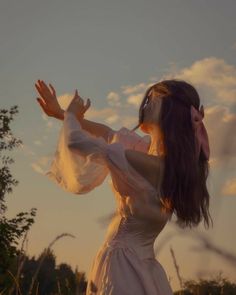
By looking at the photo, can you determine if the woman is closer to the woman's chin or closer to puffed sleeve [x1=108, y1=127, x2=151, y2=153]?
the woman's chin

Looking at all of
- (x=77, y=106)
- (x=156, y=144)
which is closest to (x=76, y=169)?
(x=77, y=106)

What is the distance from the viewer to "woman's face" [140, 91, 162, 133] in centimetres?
335

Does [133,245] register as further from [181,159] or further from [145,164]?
[181,159]

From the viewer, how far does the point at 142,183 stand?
3.06 meters

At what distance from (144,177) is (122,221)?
0.28 metres

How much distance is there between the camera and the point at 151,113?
3.38 metres

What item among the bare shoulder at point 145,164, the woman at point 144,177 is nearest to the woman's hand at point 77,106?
the woman at point 144,177

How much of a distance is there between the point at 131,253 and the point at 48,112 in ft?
4.22

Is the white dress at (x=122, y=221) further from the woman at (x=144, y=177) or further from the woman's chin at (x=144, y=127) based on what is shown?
the woman's chin at (x=144, y=127)

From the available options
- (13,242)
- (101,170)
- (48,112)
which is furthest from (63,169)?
(13,242)

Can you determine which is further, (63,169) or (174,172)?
(63,169)

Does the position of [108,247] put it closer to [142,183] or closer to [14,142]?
[142,183]

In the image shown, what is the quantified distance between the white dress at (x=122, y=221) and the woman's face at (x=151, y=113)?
1.10 feet

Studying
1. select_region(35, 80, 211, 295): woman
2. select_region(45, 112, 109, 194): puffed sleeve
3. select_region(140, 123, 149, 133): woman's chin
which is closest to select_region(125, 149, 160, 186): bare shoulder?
select_region(35, 80, 211, 295): woman
